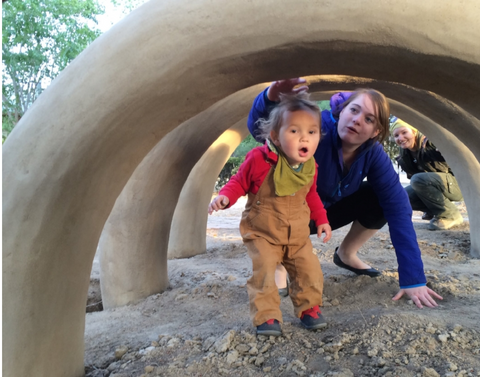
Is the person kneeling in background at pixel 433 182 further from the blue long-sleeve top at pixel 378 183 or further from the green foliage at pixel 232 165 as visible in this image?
the green foliage at pixel 232 165

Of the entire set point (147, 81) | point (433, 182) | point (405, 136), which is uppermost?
point (405, 136)

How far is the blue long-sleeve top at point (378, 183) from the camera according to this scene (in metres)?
2.29

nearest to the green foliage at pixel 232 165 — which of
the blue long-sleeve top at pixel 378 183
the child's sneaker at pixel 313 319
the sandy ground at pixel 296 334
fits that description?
the sandy ground at pixel 296 334

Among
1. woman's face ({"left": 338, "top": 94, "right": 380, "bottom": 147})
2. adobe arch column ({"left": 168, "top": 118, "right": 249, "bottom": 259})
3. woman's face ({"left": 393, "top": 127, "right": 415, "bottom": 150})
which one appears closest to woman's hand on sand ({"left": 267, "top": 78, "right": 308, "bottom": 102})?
woman's face ({"left": 338, "top": 94, "right": 380, "bottom": 147})

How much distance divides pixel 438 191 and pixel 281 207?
3957mm

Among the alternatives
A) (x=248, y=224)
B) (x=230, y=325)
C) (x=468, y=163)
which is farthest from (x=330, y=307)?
(x=468, y=163)

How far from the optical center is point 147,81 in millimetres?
1291

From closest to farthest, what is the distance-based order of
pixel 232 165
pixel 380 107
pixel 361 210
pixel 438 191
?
pixel 380 107 < pixel 361 210 < pixel 438 191 < pixel 232 165

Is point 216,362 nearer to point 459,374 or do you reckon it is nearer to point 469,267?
point 459,374

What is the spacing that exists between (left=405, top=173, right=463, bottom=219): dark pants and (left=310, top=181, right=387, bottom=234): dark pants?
9.03ft

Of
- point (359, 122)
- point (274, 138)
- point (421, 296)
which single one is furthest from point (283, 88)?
point (421, 296)

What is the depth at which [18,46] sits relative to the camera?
11.8m

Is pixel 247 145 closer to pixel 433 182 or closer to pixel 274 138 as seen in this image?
pixel 433 182

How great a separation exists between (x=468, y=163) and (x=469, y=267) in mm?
994
